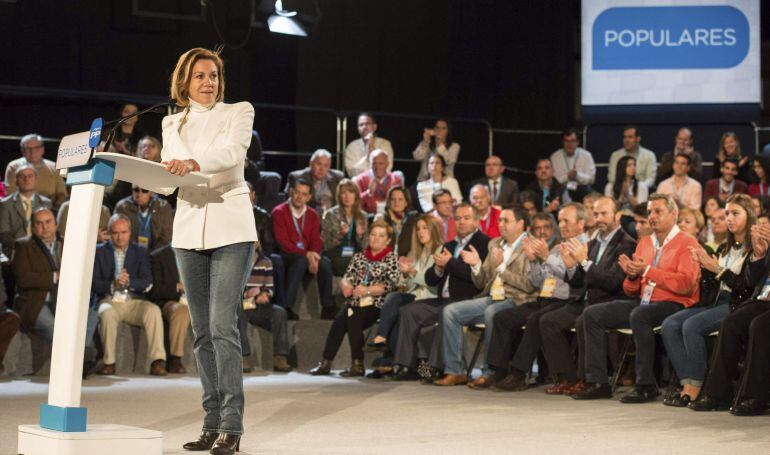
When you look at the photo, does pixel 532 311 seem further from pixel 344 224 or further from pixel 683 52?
pixel 683 52

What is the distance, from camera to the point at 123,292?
8.05 meters

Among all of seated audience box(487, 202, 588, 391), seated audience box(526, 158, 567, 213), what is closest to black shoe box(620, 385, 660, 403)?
seated audience box(487, 202, 588, 391)

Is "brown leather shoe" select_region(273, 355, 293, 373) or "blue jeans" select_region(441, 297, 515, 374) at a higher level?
"blue jeans" select_region(441, 297, 515, 374)

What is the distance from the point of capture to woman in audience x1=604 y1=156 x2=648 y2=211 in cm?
1093

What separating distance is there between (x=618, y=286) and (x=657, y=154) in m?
6.37

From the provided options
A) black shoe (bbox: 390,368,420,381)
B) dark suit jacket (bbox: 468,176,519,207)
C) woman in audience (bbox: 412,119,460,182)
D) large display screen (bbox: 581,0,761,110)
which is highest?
large display screen (bbox: 581,0,761,110)

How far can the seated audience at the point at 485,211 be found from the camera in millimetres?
8922

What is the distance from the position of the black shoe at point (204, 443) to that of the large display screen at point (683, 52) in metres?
9.53

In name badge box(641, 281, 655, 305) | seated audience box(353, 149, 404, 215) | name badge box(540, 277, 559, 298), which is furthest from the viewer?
seated audience box(353, 149, 404, 215)

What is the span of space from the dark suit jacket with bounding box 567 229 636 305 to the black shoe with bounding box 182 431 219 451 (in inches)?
131

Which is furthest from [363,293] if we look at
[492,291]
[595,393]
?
[595,393]

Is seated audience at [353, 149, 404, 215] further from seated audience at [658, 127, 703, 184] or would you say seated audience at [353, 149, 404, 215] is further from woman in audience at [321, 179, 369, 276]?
seated audience at [658, 127, 703, 184]

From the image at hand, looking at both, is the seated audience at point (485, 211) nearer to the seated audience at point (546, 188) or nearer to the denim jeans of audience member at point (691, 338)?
the seated audience at point (546, 188)

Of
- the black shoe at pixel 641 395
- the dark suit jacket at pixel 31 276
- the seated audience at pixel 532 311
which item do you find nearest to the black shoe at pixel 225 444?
the black shoe at pixel 641 395
